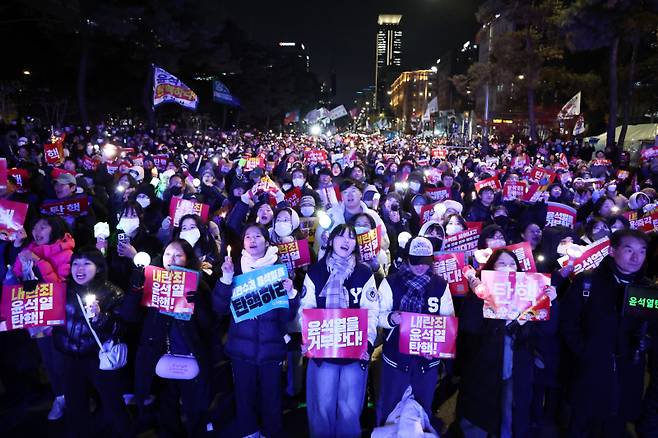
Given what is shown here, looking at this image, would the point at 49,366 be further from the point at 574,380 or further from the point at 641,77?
the point at 641,77

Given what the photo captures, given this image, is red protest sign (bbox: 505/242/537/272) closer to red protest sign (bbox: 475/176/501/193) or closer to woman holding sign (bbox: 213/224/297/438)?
woman holding sign (bbox: 213/224/297/438)

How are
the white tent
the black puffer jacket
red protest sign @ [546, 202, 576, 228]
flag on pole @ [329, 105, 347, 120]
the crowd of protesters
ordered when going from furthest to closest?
flag on pole @ [329, 105, 347, 120] → the white tent → red protest sign @ [546, 202, 576, 228] → the black puffer jacket → the crowd of protesters

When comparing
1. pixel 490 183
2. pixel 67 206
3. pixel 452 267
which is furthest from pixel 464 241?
pixel 67 206

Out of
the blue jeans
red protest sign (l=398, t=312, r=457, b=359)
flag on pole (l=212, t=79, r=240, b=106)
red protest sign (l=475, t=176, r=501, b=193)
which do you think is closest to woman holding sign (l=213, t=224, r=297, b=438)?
the blue jeans

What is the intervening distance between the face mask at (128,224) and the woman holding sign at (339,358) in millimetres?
2766

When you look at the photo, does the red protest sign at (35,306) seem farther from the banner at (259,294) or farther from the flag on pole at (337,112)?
the flag on pole at (337,112)

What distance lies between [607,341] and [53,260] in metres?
4.97

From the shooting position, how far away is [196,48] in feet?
92.5

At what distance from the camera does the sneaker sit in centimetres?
476

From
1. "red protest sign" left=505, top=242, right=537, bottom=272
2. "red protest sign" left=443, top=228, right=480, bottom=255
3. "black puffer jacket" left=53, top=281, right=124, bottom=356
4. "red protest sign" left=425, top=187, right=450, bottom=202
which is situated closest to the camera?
"black puffer jacket" left=53, top=281, right=124, bottom=356

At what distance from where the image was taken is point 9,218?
18.4 feet

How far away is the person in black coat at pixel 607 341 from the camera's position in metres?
3.81

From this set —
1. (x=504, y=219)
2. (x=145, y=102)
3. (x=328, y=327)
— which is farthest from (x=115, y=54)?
(x=328, y=327)

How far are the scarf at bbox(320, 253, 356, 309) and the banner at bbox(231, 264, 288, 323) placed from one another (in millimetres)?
344
